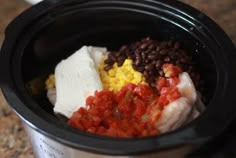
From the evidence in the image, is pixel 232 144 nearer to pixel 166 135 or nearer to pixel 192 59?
pixel 166 135

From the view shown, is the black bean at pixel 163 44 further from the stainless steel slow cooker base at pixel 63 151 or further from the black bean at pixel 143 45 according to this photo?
the stainless steel slow cooker base at pixel 63 151

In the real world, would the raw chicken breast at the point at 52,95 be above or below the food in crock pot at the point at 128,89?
below

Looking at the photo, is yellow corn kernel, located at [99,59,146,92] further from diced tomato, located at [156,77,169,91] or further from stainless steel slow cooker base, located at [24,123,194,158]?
stainless steel slow cooker base, located at [24,123,194,158]

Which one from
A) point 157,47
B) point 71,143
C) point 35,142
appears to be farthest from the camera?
point 157,47

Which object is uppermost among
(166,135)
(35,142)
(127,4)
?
(127,4)

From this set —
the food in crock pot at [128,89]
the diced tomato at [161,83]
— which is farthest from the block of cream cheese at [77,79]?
the diced tomato at [161,83]

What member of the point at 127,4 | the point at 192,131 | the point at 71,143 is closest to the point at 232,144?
the point at 192,131
